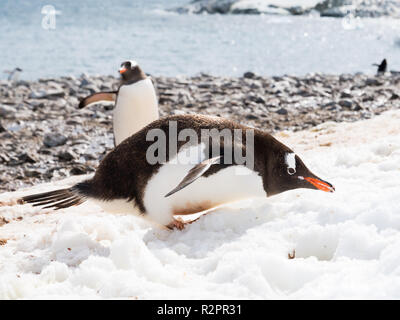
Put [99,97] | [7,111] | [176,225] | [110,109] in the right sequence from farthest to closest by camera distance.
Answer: [110,109] → [7,111] → [99,97] → [176,225]

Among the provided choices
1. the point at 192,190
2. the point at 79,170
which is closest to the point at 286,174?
the point at 192,190

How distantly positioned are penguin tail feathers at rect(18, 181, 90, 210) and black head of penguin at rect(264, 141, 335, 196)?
110 centimetres

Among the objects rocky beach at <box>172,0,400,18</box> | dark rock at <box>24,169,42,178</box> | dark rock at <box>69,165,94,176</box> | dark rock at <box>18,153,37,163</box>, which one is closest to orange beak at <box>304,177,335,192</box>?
dark rock at <box>69,165,94,176</box>

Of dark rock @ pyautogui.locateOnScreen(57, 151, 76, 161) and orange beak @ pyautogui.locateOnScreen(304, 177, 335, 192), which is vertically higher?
orange beak @ pyautogui.locateOnScreen(304, 177, 335, 192)

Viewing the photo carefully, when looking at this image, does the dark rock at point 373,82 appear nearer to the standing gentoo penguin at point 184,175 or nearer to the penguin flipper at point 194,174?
the standing gentoo penguin at point 184,175

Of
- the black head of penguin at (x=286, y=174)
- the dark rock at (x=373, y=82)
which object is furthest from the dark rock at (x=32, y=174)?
the dark rock at (x=373, y=82)

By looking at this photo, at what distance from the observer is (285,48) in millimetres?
29047

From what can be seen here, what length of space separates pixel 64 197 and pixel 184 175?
2.74ft

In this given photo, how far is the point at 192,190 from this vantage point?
302 centimetres

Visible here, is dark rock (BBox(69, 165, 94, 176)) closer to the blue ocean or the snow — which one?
the snow

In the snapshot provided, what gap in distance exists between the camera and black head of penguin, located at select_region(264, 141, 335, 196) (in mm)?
3257

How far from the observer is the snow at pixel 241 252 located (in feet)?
7.43

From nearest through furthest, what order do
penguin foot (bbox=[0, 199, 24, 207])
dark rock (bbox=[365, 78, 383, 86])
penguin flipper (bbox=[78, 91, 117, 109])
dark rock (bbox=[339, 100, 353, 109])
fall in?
penguin foot (bbox=[0, 199, 24, 207]) < penguin flipper (bbox=[78, 91, 117, 109]) < dark rock (bbox=[339, 100, 353, 109]) < dark rock (bbox=[365, 78, 383, 86])

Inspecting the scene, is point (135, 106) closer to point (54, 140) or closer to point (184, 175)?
point (54, 140)
